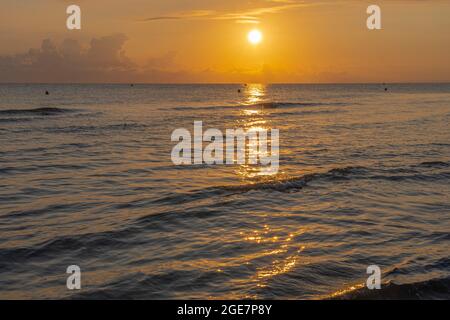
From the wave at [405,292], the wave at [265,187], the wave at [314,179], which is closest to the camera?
the wave at [405,292]

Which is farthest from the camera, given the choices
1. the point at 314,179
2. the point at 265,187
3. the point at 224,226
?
the point at 314,179

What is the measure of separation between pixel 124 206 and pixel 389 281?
30.3 feet

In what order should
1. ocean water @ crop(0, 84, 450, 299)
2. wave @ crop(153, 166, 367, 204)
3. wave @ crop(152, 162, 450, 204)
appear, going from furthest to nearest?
wave @ crop(152, 162, 450, 204) → wave @ crop(153, 166, 367, 204) → ocean water @ crop(0, 84, 450, 299)

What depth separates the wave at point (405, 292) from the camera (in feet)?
31.2

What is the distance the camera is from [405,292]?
9.75 meters

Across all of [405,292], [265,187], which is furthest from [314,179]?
[405,292]

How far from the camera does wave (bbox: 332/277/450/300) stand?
9508 millimetres

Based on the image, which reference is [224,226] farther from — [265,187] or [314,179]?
[314,179]

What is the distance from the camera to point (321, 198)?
1780 centimetres

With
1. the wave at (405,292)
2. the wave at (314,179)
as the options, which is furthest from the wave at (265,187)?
the wave at (405,292)

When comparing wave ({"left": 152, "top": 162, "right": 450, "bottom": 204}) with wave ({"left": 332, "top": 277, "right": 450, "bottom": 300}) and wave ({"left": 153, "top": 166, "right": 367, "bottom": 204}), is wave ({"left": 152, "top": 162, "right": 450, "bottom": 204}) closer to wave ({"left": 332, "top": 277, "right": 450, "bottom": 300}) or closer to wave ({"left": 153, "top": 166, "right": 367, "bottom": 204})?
wave ({"left": 153, "top": 166, "right": 367, "bottom": 204})

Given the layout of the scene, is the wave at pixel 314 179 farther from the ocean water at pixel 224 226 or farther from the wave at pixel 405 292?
the wave at pixel 405 292

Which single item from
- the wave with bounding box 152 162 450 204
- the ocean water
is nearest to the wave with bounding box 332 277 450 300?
the ocean water
